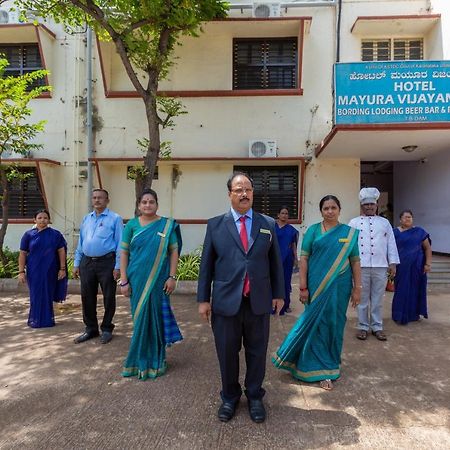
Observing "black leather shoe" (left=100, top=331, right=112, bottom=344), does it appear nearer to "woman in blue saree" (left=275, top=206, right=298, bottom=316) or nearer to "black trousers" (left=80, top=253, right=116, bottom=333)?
"black trousers" (left=80, top=253, right=116, bottom=333)

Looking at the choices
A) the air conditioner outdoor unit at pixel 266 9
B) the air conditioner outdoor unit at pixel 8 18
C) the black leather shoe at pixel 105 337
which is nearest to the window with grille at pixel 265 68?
the air conditioner outdoor unit at pixel 266 9

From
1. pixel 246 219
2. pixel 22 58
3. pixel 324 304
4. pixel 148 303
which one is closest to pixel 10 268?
pixel 22 58

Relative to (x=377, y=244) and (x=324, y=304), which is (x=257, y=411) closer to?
(x=324, y=304)

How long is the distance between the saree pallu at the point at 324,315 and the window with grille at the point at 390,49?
721cm

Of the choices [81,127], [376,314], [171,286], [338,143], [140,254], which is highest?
[81,127]

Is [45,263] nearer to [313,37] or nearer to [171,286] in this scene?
[171,286]

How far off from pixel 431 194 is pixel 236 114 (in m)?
5.14

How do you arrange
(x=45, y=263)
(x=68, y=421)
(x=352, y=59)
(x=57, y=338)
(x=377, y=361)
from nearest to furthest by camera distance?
1. (x=68, y=421)
2. (x=377, y=361)
3. (x=57, y=338)
4. (x=45, y=263)
5. (x=352, y=59)

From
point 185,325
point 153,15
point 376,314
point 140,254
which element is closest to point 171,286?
point 140,254

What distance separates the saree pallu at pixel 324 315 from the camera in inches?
126

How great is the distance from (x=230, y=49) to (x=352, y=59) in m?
2.86

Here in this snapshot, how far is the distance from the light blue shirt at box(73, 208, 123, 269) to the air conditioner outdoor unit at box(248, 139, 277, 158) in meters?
4.81

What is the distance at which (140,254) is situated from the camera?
335 cm

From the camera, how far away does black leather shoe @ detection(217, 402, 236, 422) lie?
2.59 metres
